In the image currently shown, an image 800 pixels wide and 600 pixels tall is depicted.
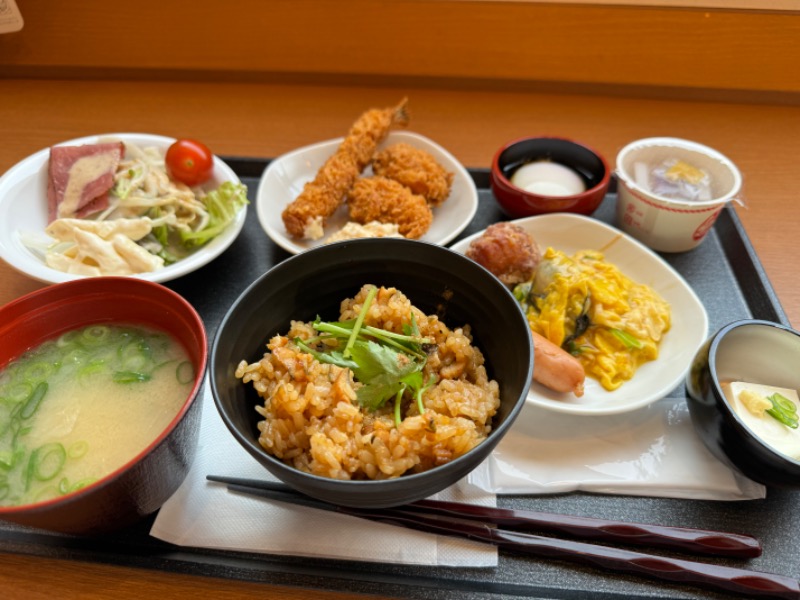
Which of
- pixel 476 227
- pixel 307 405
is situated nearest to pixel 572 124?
pixel 476 227

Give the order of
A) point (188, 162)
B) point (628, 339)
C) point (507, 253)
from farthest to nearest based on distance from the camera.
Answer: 1. point (188, 162)
2. point (507, 253)
3. point (628, 339)

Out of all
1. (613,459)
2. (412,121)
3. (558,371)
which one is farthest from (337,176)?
(613,459)

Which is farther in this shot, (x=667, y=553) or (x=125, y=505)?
(x=667, y=553)

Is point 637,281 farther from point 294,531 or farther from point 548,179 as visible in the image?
point 294,531

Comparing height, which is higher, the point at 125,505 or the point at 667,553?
the point at 125,505

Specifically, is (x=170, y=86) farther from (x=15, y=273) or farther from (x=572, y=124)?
(x=572, y=124)

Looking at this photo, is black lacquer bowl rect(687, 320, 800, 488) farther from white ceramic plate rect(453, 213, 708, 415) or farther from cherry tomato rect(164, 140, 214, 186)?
cherry tomato rect(164, 140, 214, 186)

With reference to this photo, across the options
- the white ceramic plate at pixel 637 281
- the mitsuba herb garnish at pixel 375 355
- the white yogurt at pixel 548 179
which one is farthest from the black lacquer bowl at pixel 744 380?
the white yogurt at pixel 548 179
